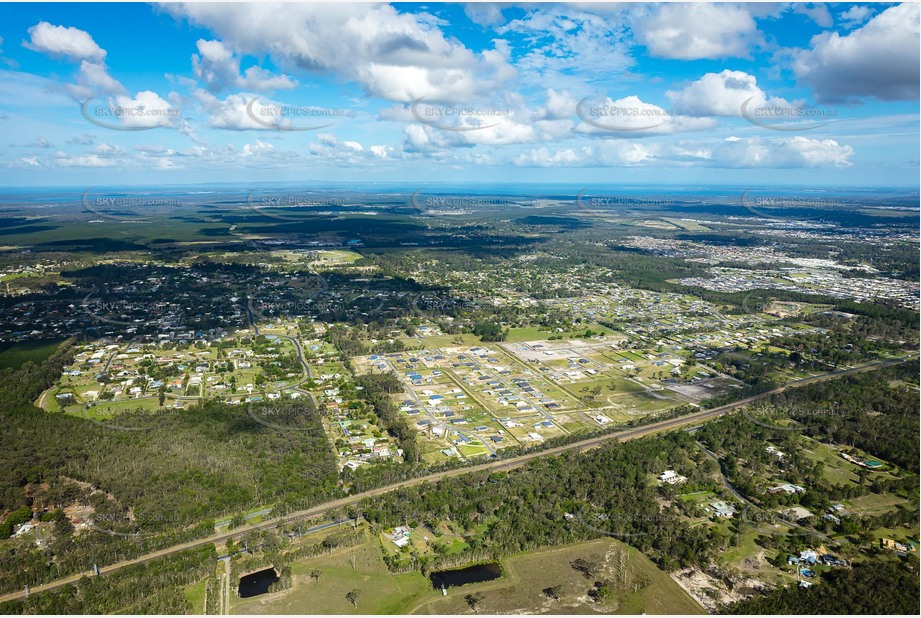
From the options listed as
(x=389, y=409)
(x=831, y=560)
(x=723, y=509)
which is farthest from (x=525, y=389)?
(x=831, y=560)

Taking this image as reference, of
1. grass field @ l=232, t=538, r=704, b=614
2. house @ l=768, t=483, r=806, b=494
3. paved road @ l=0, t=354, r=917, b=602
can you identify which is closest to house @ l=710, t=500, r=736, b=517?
house @ l=768, t=483, r=806, b=494

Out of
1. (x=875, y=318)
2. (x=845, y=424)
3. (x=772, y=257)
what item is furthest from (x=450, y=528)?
(x=772, y=257)

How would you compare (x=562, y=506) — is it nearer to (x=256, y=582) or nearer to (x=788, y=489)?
(x=788, y=489)

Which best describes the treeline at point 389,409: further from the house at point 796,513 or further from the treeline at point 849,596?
the house at point 796,513

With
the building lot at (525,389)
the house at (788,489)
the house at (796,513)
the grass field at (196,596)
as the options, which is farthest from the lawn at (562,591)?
the house at (788,489)

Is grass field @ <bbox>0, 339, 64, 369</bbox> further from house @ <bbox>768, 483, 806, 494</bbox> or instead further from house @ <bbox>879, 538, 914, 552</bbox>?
house @ <bbox>879, 538, 914, 552</bbox>

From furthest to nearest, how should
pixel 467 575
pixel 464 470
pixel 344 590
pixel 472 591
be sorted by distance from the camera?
pixel 464 470
pixel 467 575
pixel 472 591
pixel 344 590
